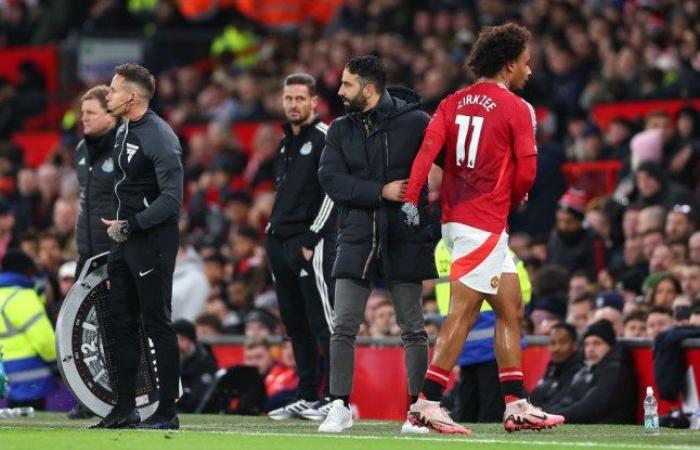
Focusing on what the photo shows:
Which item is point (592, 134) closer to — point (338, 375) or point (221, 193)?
point (221, 193)

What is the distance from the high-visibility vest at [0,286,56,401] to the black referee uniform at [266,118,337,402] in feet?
7.70

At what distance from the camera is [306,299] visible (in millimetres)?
13078

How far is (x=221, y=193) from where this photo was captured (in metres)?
22.0

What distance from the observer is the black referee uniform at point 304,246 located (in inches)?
511

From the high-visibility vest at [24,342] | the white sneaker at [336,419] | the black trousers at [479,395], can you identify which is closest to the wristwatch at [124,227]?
the white sneaker at [336,419]

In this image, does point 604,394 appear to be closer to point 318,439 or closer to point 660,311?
point 660,311

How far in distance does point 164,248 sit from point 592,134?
8034 mm

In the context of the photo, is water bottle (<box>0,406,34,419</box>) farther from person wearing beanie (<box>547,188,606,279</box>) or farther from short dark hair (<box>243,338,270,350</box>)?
person wearing beanie (<box>547,188,606,279</box>)

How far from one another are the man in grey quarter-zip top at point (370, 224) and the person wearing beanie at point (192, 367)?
13.6 feet

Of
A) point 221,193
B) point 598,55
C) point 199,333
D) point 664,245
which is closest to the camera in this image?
point 664,245

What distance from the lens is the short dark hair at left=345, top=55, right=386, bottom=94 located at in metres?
11.5

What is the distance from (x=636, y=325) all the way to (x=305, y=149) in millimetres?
2966

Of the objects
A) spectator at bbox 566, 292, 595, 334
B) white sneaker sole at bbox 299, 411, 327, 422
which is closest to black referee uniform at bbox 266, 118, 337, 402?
white sneaker sole at bbox 299, 411, 327, 422

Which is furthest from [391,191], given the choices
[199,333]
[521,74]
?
[199,333]
